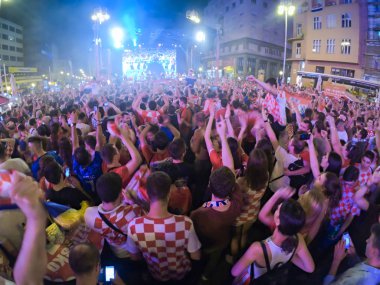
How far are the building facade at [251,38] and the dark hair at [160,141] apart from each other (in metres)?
45.3

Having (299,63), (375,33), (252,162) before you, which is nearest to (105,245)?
(252,162)

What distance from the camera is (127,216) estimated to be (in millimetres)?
2887

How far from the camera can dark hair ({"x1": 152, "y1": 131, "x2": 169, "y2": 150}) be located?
14.5 feet

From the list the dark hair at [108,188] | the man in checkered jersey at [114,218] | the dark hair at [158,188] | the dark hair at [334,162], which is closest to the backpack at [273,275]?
the dark hair at [158,188]

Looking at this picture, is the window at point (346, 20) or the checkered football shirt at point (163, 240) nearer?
the checkered football shirt at point (163, 240)

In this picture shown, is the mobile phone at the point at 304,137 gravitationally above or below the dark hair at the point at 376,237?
above

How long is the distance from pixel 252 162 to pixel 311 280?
1.63 meters

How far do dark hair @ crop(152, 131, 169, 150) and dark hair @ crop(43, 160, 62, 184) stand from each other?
1474 millimetres

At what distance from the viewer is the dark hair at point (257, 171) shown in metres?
3.58

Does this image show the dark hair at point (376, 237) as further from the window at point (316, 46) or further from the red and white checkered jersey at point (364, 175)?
the window at point (316, 46)

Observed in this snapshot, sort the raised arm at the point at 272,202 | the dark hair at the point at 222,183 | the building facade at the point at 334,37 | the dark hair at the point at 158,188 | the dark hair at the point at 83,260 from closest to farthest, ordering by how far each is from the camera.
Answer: the dark hair at the point at 83,260 < the dark hair at the point at 158,188 < the dark hair at the point at 222,183 < the raised arm at the point at 272,202 < the building facade at the point at 334,37

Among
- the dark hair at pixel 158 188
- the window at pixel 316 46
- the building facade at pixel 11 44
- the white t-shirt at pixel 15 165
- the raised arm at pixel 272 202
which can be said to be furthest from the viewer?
the building facade at pixel 11 44

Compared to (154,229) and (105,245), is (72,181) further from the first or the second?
(154,229)

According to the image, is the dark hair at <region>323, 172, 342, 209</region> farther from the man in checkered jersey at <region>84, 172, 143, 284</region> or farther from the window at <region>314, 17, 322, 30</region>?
the window at <region>314, 17, 322, 30</region>
